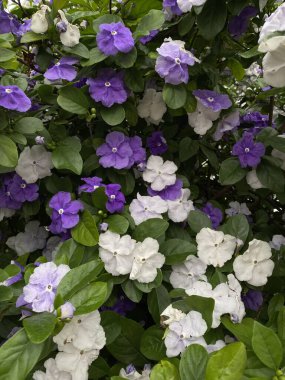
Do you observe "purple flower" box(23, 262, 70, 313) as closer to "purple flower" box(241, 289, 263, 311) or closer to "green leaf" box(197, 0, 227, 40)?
"purple flower" box(241, 289, 263, 311)

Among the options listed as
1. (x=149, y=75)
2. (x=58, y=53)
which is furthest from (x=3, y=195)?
(x=149, y=75)

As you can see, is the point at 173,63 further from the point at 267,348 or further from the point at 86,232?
the point at 267,348

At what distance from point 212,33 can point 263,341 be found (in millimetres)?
757

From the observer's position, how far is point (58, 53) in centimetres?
132

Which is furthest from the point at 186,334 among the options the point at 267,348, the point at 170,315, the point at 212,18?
the point at 212,18

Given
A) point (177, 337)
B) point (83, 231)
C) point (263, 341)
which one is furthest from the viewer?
point (83, 231)

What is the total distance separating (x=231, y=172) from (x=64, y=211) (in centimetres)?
45

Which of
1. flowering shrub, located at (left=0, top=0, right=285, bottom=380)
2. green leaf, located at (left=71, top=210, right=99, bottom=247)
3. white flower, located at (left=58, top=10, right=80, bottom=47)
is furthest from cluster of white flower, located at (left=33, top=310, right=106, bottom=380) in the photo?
white flower, located at (left=58, top=10, right=80, bottom=47)

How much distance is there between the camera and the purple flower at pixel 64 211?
1.14m

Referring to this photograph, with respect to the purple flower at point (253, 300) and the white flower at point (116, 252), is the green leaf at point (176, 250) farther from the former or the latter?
the purple flower at point (253, 300)

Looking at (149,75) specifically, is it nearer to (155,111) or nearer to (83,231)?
(155,111)

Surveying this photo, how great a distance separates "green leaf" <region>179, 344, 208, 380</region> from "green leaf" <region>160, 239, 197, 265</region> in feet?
1.17

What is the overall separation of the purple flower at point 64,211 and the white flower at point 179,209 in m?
0.23

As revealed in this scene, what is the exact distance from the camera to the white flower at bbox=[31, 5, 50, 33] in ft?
3.96
